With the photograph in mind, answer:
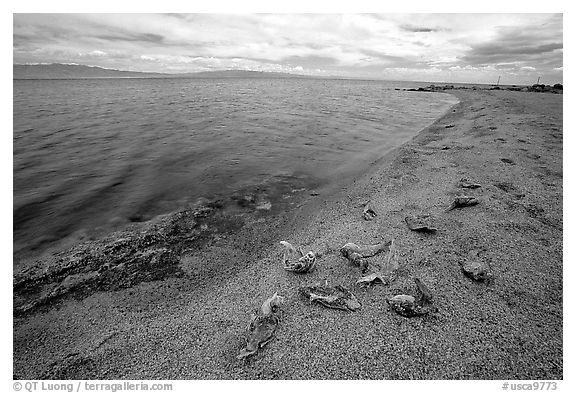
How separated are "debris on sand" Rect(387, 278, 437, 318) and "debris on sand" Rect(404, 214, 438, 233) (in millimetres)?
1670

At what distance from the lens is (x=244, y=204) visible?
7344 mm

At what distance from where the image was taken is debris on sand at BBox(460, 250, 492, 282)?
13.0 ft

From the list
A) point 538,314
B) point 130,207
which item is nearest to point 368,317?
point 538,314

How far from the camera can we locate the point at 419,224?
530cm

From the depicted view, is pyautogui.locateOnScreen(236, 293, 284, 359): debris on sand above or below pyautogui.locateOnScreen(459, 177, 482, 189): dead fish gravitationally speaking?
below

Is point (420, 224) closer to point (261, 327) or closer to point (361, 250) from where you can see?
point (361, 250)

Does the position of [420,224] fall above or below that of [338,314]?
above

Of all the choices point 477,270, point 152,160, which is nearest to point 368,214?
point 477,270

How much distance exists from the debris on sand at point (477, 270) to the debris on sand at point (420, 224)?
909mm

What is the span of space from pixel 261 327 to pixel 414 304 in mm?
1949

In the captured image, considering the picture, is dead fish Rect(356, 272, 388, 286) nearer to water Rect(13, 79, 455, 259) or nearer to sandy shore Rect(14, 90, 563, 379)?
sandy shore Rect(14, 90, 563, 379)

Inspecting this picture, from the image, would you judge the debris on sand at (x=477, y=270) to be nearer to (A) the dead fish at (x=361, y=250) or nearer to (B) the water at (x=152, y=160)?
(A) the dead fish at (x=361, y=250)

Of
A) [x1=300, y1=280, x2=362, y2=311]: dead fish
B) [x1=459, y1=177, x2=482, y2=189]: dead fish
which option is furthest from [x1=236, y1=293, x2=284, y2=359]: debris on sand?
[x1=459, y1=177, x2=482, y2=189]: dead fish

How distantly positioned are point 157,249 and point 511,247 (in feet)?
20.5
